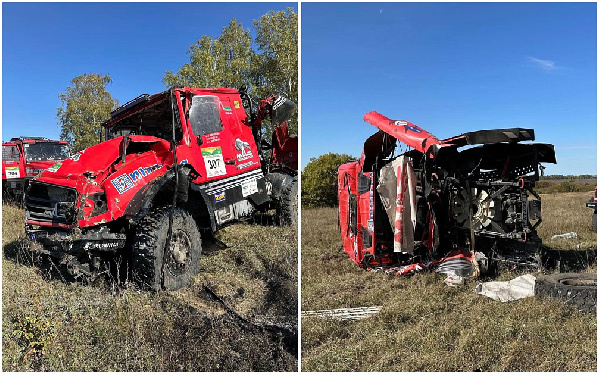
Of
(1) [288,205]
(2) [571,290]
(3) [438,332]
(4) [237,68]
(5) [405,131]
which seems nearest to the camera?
(3) [438,332]

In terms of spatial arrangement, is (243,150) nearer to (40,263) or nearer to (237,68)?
(40,263)

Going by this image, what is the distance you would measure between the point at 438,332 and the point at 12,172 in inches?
481

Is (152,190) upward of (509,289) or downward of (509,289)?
upward

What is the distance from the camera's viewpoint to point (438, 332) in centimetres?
407

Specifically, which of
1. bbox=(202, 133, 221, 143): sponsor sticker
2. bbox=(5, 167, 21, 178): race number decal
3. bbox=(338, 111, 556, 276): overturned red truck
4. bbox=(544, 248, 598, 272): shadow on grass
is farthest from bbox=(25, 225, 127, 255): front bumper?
bbox=(5, 167, 21, 178): race number decal

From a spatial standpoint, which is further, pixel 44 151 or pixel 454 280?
pixel 44 151

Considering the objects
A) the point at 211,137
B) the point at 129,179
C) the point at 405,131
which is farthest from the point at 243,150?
the point at 405,131

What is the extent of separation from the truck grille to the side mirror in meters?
3.51

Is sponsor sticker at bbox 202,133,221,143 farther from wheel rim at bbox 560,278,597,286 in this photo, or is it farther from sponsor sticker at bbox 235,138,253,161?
wheel rim at bbox 560,278,597,286

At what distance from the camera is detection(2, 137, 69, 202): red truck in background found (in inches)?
484

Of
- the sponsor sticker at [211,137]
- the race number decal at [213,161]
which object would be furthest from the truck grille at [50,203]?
the sponsor sticker at [211,137]

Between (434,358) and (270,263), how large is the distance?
9.65 feet

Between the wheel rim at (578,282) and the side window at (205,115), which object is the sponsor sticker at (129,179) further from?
the wheel rim at (578,282)

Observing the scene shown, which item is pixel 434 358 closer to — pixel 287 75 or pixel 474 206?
pixel 474 206
